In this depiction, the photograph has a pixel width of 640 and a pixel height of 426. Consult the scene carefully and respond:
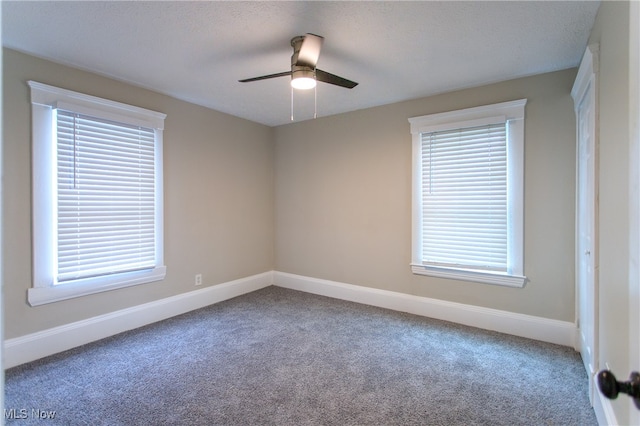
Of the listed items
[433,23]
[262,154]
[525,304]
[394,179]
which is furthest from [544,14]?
[262,154]

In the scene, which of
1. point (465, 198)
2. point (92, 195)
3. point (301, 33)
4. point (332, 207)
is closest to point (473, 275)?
point (465, 198)

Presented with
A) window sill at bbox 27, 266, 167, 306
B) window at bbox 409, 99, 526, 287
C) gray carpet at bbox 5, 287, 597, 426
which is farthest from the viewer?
window at bbox 409, 99, 526, 287

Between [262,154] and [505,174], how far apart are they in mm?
3228

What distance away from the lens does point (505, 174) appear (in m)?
3.30

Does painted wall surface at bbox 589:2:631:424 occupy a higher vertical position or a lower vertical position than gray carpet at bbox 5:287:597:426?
higher

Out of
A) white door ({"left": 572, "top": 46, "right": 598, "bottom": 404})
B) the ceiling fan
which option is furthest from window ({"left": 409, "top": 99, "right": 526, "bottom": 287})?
→ the ceiling fan

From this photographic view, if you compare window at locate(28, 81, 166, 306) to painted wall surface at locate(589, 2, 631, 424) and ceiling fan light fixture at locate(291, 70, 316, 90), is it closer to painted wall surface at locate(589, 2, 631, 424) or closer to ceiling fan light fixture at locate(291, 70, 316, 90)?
ceiling fan light fixture at locate(291, 70, 316, 90)

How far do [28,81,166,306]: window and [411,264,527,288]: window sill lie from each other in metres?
2.93

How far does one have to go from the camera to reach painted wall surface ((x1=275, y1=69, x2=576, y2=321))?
3.07 metres

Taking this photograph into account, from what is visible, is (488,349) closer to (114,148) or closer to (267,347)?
(267,347)

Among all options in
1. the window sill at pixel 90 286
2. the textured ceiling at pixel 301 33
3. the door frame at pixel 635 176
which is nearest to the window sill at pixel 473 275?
the textured ceiling at pixel 301 33

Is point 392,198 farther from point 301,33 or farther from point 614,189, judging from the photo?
point 614,189

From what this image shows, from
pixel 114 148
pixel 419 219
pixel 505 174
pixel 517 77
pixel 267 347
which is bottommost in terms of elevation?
pixel 267 347

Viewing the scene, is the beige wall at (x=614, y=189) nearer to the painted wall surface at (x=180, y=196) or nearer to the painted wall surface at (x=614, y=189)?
the painted wall surface at (x=614, y=189)
